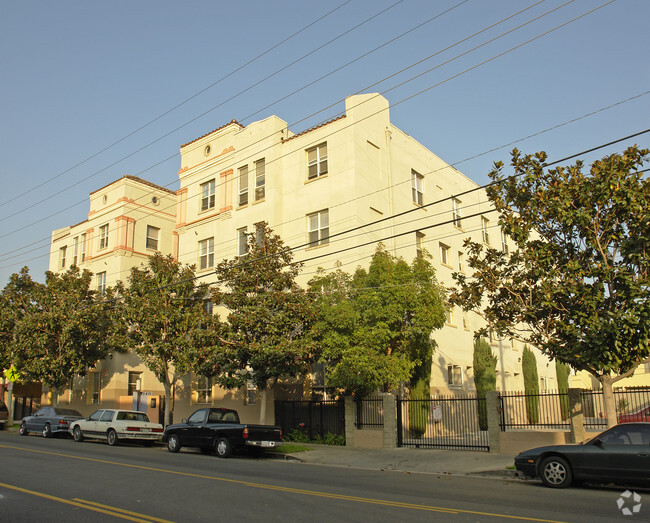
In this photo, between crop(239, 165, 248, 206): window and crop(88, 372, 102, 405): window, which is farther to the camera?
crop(88, 372, 102, 405): window

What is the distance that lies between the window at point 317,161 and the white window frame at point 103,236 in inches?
674

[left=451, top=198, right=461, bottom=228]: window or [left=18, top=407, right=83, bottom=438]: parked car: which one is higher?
[left=451, top=198, right=461, bottom=228]: window

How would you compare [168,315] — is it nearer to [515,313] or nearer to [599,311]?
[515,313]

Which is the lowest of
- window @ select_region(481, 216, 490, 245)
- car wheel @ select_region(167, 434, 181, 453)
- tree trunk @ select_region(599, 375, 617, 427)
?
car wheel @ select_region(167, 434, 181, 453)

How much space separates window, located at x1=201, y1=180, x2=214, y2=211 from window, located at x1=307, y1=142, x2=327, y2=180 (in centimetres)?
681

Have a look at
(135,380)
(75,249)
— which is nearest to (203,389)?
(135,380)

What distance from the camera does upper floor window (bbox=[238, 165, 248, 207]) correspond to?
2969 centimetres

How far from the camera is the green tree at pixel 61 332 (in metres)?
30.3

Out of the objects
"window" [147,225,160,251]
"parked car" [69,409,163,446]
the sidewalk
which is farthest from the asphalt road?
"window" [147,225,160,251]

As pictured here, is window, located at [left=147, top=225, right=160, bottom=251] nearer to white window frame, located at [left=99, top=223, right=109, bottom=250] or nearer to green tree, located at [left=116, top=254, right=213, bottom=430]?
white window frame, located at [left=99, top=223, right=109, bottom=250]

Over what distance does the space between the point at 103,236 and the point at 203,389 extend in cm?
1453

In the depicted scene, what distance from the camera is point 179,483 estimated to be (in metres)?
11.4

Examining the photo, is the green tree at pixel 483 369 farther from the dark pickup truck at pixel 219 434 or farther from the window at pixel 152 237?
the window at pixel 152 237

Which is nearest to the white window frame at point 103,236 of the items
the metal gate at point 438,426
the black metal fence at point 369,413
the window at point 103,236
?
the window at point 103,236
